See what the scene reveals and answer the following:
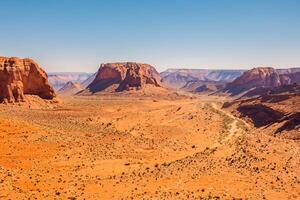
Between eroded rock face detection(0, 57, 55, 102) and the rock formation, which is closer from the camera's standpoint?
eroded rock face detection(0, 57, 55, 102)

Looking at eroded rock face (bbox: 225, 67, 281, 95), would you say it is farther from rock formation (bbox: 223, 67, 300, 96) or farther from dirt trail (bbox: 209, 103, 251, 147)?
dirt trail (bbox: 209, 103, 251, 147)

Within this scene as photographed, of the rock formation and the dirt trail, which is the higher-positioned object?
the rock formation

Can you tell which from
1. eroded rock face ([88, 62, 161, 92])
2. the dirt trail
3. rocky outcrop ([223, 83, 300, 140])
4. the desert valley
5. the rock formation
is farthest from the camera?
the rock formation

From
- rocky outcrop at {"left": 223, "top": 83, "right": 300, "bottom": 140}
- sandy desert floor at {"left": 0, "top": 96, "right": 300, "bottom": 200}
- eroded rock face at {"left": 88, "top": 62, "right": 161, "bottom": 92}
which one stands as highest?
eroded rock face at {"left": 88, "top": 62, "right": 161, "bottom": 92}

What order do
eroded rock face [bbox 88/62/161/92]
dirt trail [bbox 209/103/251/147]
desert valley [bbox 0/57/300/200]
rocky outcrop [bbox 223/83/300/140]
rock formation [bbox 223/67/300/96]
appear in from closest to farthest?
desert valley [bbox 0/57/300/200], dirt trail [bbox 209/103/251/147], rocky outcrop [bbox 223/83/300/140], eroded rock face [bbox 88/62/161/92], rock formation [bbox 223/67/300/96]

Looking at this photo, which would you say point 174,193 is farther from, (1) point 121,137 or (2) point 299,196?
(1) point 121,137

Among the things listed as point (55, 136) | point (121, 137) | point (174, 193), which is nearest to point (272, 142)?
point (121, 137)

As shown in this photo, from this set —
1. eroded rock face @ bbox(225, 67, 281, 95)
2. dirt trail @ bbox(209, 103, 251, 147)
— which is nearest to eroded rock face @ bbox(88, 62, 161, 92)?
eroded rock face @ bbox(225, 67, 281, 95)
